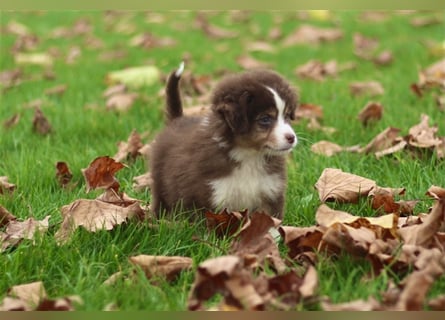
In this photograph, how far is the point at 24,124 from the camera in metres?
6.79

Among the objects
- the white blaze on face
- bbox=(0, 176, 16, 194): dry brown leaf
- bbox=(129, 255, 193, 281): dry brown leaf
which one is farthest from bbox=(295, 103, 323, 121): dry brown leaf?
bbox=(129, 255, 193, 281): dry brown leaf

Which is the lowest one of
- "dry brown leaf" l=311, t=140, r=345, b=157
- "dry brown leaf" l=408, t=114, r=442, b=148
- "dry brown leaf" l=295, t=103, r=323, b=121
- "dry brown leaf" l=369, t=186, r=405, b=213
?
"dry brown leaf" l=311, t=140, r=345, b=157

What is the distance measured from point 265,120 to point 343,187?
0.59 m

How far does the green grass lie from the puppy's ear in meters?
0.56

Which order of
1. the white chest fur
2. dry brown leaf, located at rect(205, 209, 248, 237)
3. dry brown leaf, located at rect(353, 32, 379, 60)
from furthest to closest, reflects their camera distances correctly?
dry brown leaf, located at rect(353, 32, 379, 60) → the white chest fur → dry brown leaf, located at rect(205, 209, 248, 237)

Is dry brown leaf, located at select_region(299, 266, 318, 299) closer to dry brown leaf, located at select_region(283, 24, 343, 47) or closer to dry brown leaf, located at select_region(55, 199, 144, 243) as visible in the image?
dry brown leaf, located at select_region(55, 199, 144, 243)

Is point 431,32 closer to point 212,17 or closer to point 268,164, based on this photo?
point 212,17

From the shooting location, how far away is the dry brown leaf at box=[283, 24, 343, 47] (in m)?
10.5

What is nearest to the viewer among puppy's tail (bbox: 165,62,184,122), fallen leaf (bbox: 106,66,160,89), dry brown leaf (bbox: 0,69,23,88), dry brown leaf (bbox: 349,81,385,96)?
puppy's tail (bbox: 165,62,184,122)

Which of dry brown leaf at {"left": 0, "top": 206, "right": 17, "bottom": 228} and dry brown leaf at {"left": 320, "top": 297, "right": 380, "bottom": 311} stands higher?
dry brown leaf at {"left": 320, "top": 297, "right": 380, "bottom": 311}

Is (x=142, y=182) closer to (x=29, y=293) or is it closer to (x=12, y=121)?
(x=29, y=293)

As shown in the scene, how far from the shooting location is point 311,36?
34.9 ft

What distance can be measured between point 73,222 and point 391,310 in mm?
1657

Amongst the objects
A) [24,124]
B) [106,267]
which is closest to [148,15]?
[24,124]
